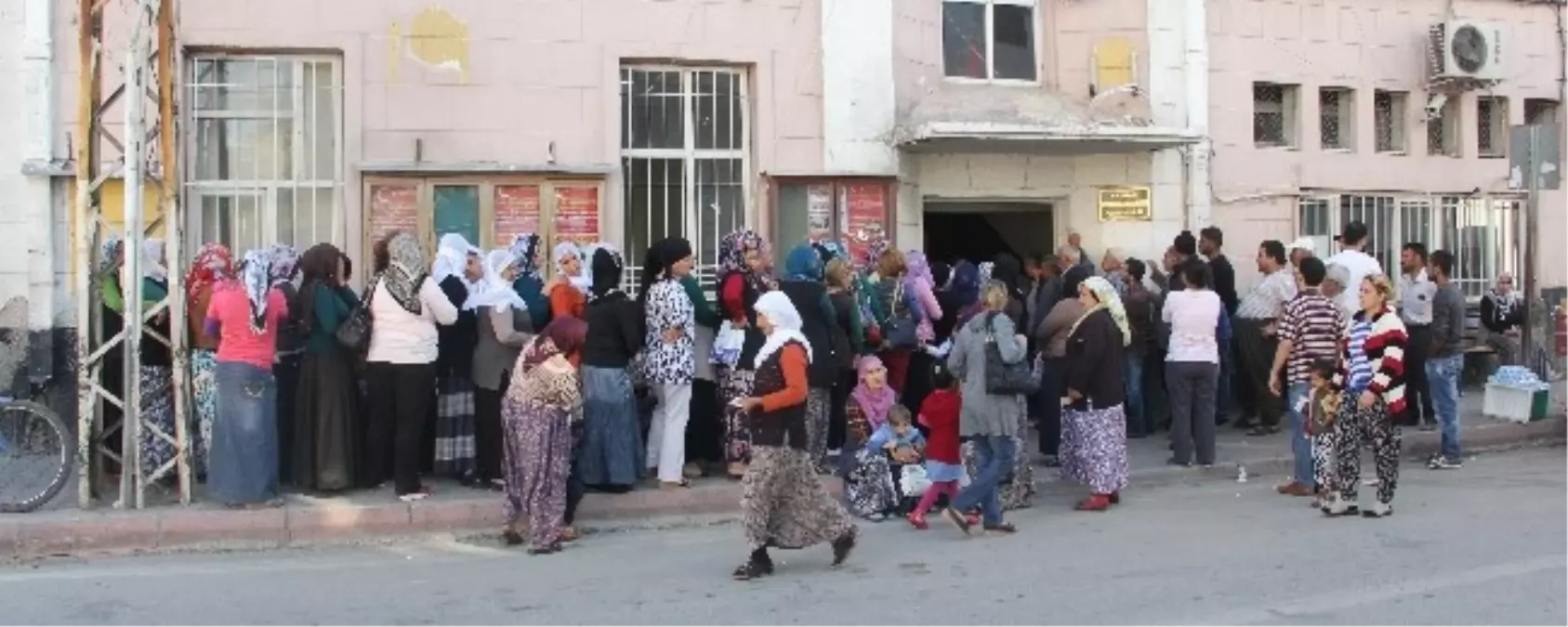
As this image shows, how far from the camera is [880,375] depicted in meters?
10.7

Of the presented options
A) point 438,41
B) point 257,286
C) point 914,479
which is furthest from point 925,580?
point 438,41

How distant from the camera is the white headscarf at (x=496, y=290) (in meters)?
10.4

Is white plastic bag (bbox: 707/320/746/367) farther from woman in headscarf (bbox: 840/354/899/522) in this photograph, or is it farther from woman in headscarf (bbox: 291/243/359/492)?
woman in headscarf (bbox: 291/243/359/492)

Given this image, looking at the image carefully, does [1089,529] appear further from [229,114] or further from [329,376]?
[229,114]

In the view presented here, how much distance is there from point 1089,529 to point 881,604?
273cm

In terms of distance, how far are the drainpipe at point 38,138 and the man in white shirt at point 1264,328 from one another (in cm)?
994

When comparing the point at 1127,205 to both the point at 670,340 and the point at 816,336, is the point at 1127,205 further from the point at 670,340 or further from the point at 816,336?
the point at 670,340

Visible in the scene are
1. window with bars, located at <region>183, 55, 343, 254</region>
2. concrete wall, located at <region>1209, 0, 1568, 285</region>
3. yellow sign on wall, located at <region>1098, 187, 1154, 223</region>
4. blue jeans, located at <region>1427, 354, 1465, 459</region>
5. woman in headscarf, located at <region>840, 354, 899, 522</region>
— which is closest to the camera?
woman in headscarf, located at <region>840, 354, 899, 522</region>

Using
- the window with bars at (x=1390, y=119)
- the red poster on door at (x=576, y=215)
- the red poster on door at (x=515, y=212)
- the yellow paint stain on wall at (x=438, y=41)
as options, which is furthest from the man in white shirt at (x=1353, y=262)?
the yellow paint stain on wall at (x=438, y=41)

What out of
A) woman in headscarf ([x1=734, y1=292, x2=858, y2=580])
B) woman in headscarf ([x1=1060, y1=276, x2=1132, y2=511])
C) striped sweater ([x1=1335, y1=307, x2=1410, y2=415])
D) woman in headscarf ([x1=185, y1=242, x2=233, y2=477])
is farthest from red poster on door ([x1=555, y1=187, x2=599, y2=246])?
striped sweater ([x1=1335, y1=307, x2=1410, y2=415])

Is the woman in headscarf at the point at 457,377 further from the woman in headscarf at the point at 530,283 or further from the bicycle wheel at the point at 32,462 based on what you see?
the bicycle wheel at the point at 32,462

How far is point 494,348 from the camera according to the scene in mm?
10500

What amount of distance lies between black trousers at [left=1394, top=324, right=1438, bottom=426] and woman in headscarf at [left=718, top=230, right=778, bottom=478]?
20.5 ft

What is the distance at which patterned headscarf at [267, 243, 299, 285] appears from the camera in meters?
10.7
